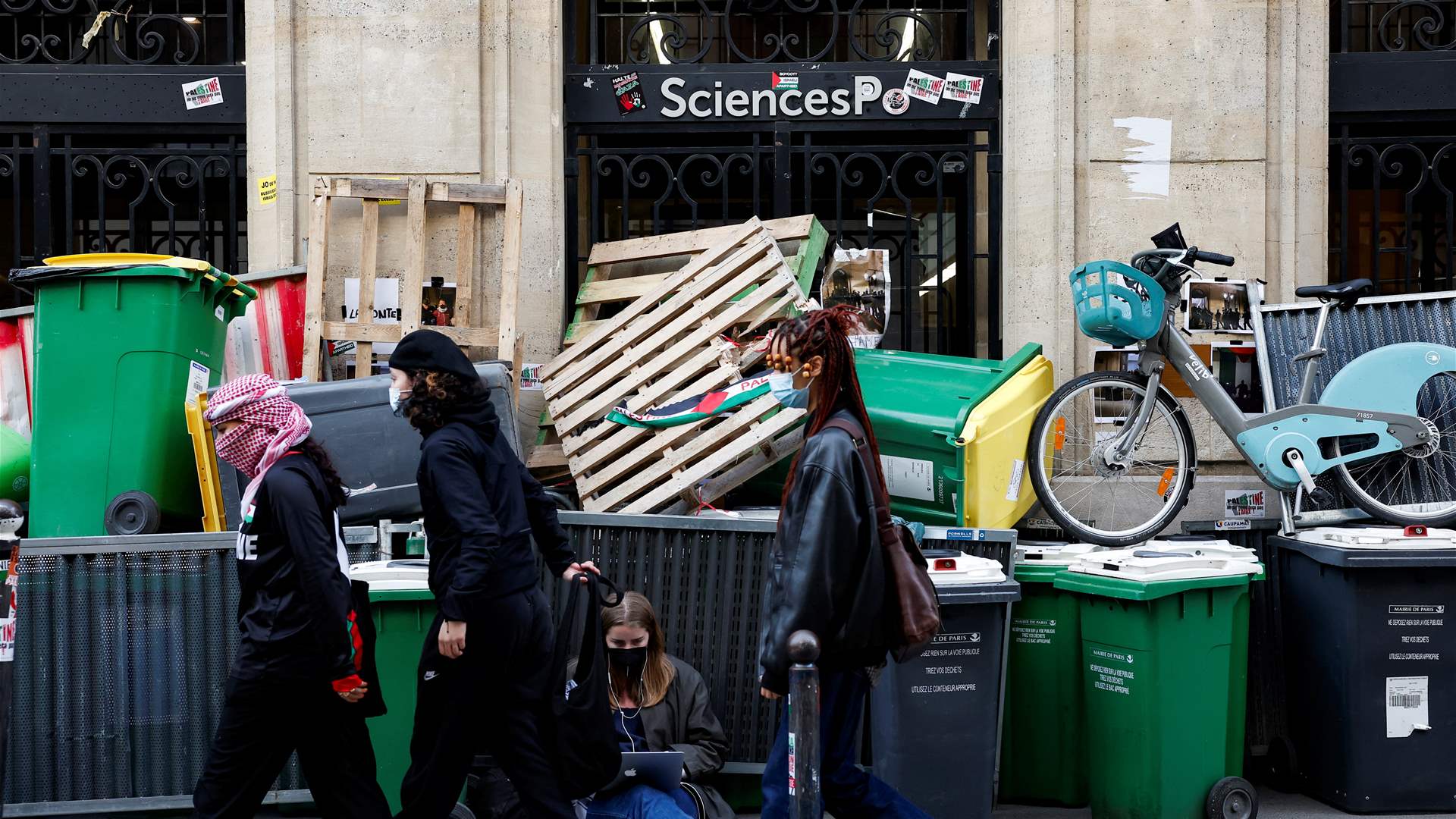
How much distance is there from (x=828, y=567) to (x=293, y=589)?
5.89 ft

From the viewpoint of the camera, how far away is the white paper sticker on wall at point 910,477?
625cm

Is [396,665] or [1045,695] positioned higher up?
[396,665]

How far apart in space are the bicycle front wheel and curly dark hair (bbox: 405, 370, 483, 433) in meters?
2.99

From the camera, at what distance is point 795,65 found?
8016 millimetres

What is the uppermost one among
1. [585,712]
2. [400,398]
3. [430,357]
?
[430,357]

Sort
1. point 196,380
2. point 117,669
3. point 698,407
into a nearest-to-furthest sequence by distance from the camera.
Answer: point 117,669 → point 196,380 → point 698,407

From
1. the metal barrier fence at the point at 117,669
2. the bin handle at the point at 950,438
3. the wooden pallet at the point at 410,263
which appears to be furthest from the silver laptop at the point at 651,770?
the wooden pallet at the point at 410,263

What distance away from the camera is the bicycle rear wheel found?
634 centimetres

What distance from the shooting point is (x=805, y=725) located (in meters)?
3.88

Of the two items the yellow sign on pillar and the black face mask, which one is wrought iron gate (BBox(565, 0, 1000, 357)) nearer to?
the yellow sign on pillar

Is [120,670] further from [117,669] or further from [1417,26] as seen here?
[1417,26]

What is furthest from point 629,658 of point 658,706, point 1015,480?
point 1015,480

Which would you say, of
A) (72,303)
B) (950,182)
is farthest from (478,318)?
(950,182)

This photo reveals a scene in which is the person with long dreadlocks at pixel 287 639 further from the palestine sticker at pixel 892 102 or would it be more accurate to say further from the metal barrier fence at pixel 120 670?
the palestine sticker at pixel 892 102
